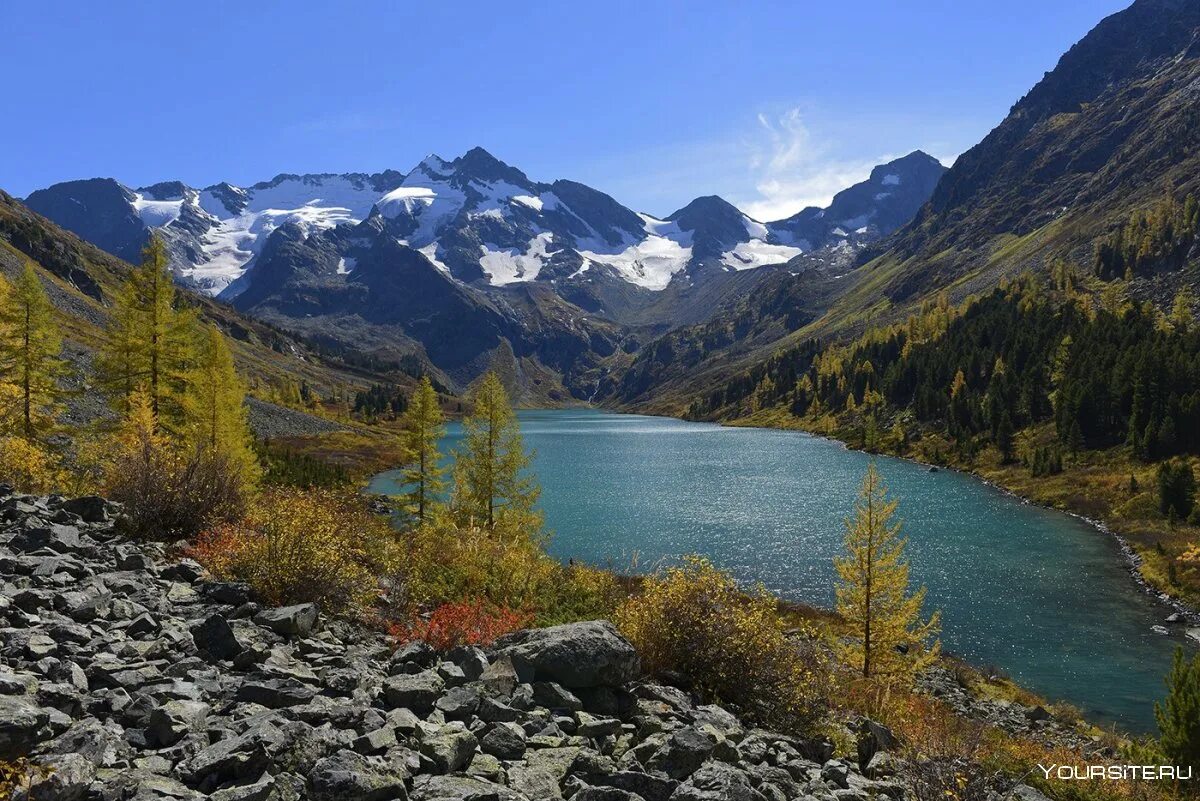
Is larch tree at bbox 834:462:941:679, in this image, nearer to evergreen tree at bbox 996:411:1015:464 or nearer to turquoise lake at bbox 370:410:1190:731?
turquoise lake at bbox 370:410:1190:731

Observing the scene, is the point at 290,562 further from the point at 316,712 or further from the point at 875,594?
the point at 875,594

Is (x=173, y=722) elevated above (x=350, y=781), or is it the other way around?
(x=173, y=722)

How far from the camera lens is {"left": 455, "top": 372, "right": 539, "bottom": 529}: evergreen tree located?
144 ft

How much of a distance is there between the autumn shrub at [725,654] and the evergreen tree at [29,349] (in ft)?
126

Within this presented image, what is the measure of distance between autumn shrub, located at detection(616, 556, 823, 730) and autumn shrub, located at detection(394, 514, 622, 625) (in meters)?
4.99

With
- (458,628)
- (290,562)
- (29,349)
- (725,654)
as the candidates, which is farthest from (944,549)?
(29,349)

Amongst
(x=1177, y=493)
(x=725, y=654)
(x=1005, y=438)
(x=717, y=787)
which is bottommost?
(x=1177, y=493)

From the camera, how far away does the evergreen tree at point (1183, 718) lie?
16156mm

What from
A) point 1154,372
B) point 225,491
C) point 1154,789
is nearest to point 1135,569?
point 1154,789

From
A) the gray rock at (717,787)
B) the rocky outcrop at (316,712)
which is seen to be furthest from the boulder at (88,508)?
the gray rock at (717,787)

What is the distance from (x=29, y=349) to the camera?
1476 inches

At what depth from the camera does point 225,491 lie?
1962 centimetres

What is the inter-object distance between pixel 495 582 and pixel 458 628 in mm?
7810

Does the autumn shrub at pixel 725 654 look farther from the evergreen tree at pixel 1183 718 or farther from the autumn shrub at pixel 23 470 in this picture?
the autumn shrub at pixel 23 470
